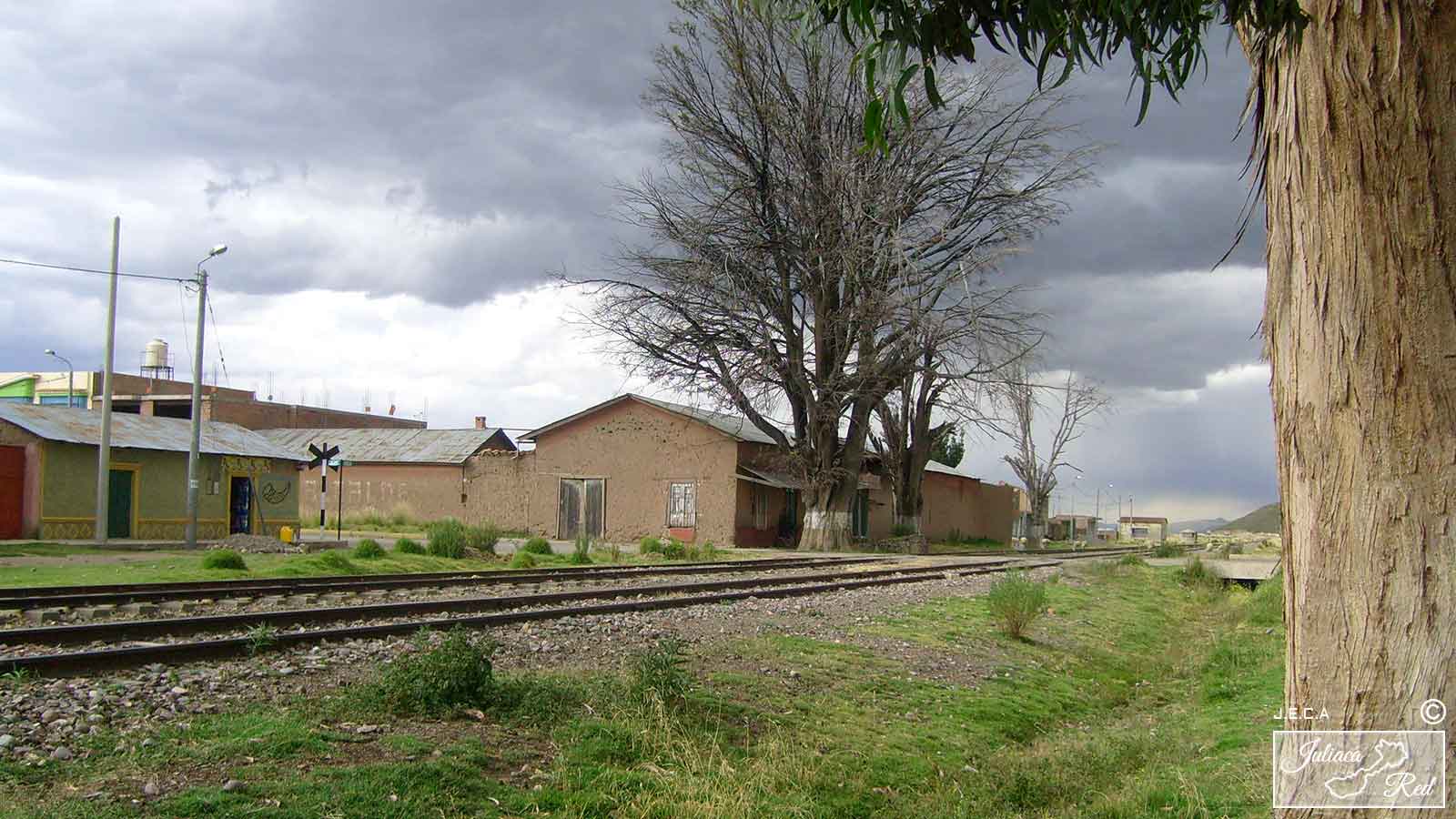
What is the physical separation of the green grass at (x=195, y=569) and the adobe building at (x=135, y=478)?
581 cm

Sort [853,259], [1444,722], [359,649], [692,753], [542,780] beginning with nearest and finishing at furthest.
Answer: [1444,722] → [542,780] → [692,753] → [359,649] → [853,259]

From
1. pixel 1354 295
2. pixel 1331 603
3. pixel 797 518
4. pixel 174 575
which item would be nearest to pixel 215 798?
pixel 1331 603

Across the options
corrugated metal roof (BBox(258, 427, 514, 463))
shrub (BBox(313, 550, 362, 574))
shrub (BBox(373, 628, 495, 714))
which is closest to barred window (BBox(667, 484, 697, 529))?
corrugated metal roof (BBox(258, 427, 514, 463))

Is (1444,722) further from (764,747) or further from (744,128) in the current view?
(744,128)

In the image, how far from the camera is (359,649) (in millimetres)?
8961

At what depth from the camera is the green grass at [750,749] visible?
5.36 m

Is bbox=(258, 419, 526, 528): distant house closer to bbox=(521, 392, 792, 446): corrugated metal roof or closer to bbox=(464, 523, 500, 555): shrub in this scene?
bbox=(521, 392, 792, 446): corrugated metal roof

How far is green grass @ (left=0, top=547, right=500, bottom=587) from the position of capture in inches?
634

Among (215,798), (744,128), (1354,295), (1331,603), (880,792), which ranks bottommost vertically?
(880,792)

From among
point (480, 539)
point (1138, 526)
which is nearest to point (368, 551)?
point (480, 539)

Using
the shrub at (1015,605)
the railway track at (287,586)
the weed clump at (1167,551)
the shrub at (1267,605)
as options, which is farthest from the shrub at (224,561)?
the weed clump at (1167,551)

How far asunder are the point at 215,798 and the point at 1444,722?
4.82 meters

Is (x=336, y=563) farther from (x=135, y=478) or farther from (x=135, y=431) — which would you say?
(x=135, y=431)

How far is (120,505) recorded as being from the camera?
2955cm
